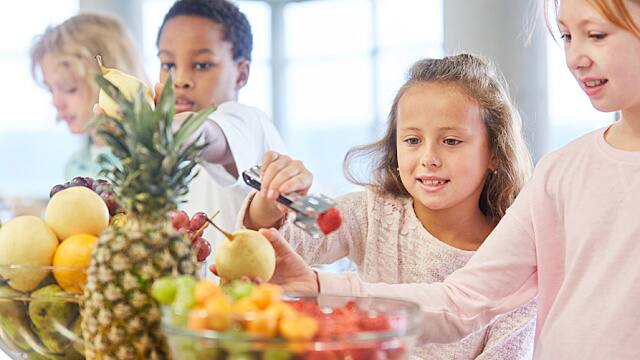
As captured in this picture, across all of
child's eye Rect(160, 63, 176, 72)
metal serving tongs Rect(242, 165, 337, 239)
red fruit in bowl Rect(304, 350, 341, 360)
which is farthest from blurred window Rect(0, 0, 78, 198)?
red fruit in bowl Rect(304, 350, 341, 360)

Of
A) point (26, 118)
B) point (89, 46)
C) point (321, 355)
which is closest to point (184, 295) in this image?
point (321, 355)

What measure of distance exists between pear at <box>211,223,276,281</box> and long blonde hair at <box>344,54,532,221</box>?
848 millimetres

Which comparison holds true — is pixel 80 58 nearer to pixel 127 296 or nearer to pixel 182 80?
pixel 182 80

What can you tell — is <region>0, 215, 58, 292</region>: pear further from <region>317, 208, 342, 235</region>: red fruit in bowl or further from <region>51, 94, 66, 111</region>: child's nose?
<region>51, 94, 66, 111</region>: child's nose

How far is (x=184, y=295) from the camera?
814 millimetres

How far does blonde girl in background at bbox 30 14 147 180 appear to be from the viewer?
2910 millimetres

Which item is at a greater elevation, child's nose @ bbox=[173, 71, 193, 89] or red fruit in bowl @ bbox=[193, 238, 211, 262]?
child's nose @ bbox=[173, 71, 193, 89]

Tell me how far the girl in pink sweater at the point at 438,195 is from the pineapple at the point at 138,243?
2.60 feet

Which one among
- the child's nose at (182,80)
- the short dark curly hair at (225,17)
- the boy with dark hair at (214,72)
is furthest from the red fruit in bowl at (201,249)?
the short dark curly hair at (225,17)

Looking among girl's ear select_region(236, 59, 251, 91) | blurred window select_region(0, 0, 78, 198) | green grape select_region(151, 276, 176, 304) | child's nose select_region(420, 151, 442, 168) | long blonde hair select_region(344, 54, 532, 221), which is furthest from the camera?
blurred window select_region(0, 0, 78, 198)

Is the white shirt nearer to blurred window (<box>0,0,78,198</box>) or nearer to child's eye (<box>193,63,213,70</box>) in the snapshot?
child's eye (<box>193,63,213,70</box>)

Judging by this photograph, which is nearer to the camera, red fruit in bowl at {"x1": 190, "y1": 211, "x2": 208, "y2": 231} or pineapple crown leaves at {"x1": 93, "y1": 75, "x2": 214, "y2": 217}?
pineapple crown leaves at {"x1": 93, "y1": 75, "x2": 214, "y2": 217}

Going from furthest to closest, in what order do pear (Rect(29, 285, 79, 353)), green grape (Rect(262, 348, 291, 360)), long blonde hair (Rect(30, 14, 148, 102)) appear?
long blonde hair (Rect(30, 14, 148, 102)) → pear (Rect(29, 285, 79, 353)) → green grape (Rect(262, 348, 291, 360))

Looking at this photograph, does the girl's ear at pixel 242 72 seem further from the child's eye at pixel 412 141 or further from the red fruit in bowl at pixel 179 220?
the red fruit in bowl at pixel 179 220
